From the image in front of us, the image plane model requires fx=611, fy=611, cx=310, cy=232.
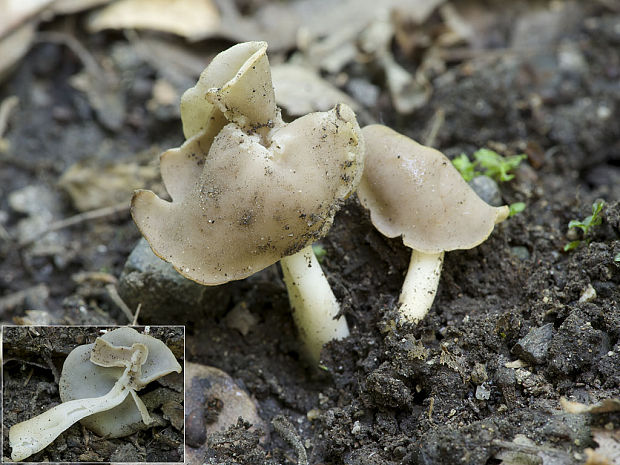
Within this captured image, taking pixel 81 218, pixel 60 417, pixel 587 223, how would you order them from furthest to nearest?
pixel 81 218 → pixel 587 223 → pixel 60 417

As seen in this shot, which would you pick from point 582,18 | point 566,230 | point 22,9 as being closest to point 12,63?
point 22,9

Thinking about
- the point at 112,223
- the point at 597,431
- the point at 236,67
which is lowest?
the point at 112,223

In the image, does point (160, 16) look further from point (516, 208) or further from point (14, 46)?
point (516, 208)

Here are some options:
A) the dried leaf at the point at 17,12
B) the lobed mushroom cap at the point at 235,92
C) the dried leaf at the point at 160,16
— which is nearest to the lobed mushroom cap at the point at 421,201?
the lobed mushroom cap at the point at 235,92

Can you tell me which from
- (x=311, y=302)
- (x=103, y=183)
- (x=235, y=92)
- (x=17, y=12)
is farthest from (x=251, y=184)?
(x=17, y=12)

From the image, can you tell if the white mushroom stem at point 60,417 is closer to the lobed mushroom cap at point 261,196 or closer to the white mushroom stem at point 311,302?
the lobed mushroom cap at point 261,196

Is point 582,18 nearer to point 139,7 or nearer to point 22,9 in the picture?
point 139,7

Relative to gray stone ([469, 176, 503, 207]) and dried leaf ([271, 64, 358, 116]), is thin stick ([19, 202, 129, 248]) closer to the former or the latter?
dried leaf ([271, 64, 358, 116])
